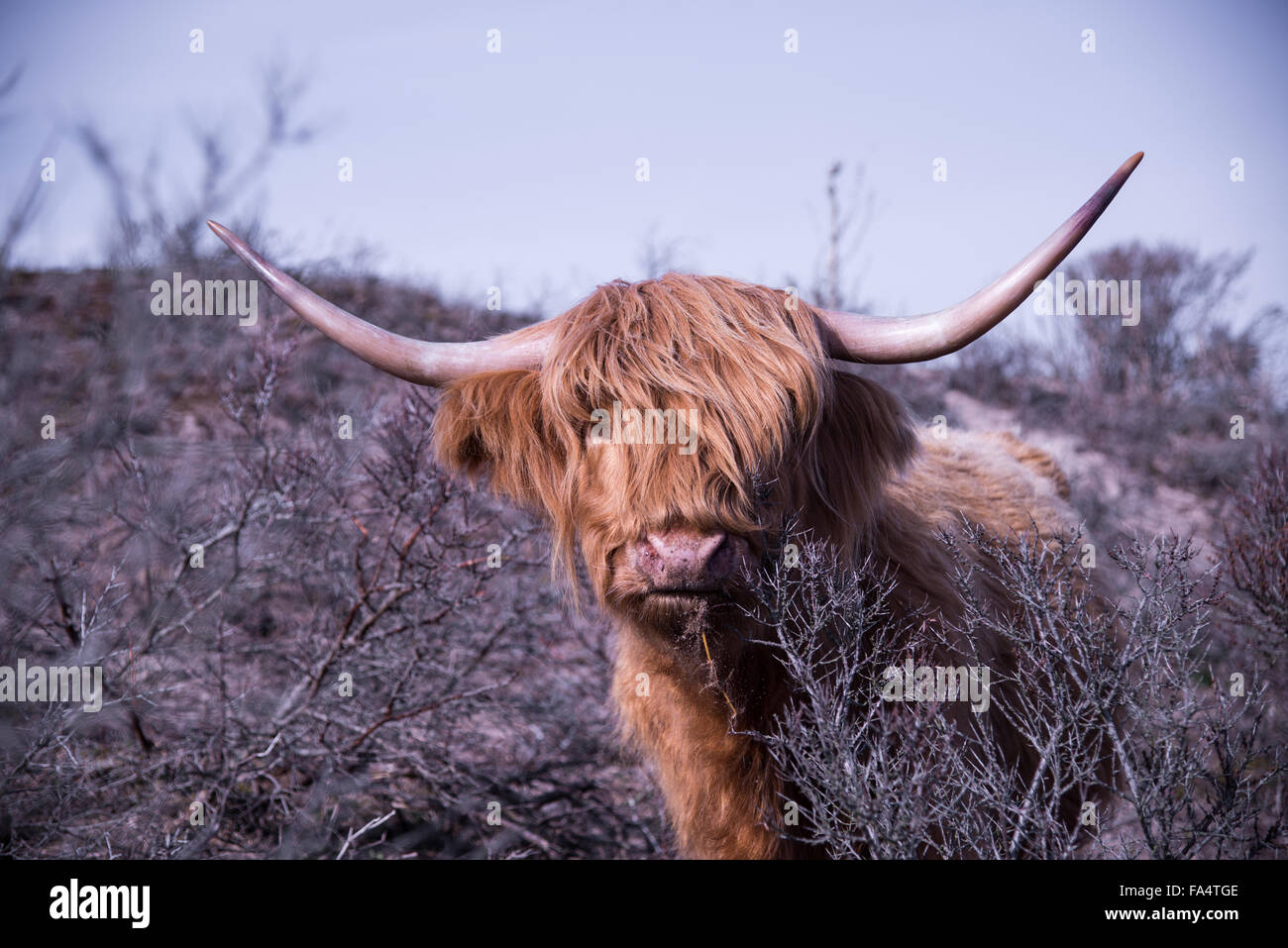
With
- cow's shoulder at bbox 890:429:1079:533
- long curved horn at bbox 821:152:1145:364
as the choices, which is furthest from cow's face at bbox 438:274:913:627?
cow's shoulder at bbox 890:429:1079:533

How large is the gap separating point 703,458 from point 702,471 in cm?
5

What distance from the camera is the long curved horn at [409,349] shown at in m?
2.98

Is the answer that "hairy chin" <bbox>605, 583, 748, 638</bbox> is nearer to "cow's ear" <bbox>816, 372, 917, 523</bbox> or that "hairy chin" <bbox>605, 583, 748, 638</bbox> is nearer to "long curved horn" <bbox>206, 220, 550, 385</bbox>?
"cow's ear" <bbox>816, 372, 917, 523</bbox>

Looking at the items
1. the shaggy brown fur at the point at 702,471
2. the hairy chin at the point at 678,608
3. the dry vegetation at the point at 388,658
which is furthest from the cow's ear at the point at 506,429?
the dry vegetation at the point at 388,658

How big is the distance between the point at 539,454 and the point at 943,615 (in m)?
1.37

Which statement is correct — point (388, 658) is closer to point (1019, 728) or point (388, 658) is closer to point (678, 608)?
point (678, 608)

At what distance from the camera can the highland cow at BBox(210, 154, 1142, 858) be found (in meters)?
2.48

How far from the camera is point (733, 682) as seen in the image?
2.78 metres

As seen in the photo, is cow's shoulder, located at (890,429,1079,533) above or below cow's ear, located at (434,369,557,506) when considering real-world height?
below

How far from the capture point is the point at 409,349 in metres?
3.03

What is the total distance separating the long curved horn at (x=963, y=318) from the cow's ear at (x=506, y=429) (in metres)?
0.96

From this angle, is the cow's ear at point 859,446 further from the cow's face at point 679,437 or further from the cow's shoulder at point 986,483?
the cow's shoulder at point 986,483
